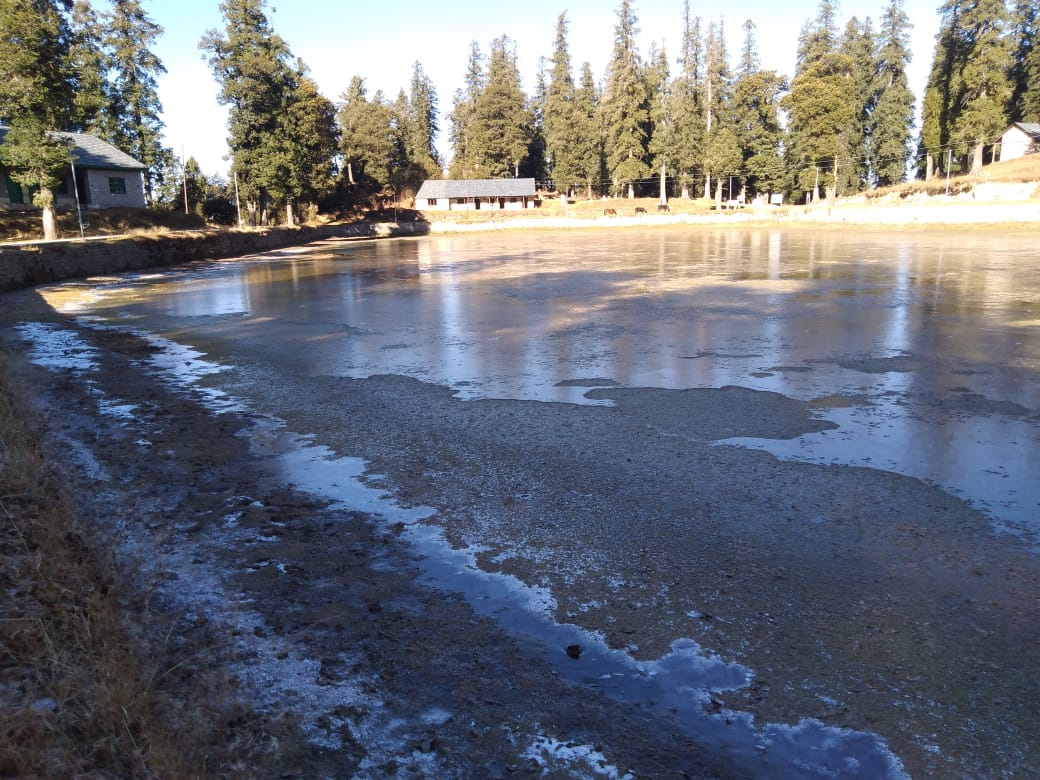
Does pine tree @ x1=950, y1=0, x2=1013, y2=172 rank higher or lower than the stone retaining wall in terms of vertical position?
higher

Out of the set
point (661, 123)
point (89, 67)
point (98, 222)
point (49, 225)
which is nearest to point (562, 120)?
point (661, 123)

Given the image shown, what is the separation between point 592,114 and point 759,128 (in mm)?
22926

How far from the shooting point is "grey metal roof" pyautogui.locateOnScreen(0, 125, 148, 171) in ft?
141

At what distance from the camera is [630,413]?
8062mm

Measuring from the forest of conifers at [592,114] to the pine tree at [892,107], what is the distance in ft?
0.58

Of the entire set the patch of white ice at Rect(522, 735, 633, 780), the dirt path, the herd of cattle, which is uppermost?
the herd of cattle

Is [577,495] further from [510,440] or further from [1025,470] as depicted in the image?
[1025,470]

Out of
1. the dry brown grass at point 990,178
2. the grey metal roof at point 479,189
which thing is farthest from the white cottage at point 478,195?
the dry brown grass at point 990,178

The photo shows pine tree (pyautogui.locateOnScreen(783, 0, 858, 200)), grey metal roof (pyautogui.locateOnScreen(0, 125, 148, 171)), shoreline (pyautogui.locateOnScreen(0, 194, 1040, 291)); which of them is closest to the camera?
shoreline (pyautogui.locateOnScreen(0, 194, 1040, 291))

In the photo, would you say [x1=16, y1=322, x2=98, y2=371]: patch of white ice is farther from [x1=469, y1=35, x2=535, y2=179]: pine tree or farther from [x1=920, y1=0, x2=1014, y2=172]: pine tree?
[x1=469, y1=35, x2=535, y2=179]: pine tree

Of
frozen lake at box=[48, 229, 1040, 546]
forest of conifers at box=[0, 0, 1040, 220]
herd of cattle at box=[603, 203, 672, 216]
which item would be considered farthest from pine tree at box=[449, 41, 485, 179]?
frozen lake at box=[48, 229, 1040, 546]

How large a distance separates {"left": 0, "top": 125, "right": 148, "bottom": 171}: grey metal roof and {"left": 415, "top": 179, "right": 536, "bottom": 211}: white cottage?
3825 cm

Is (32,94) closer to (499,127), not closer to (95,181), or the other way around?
(95,181)

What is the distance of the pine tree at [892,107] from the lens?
68.8m
